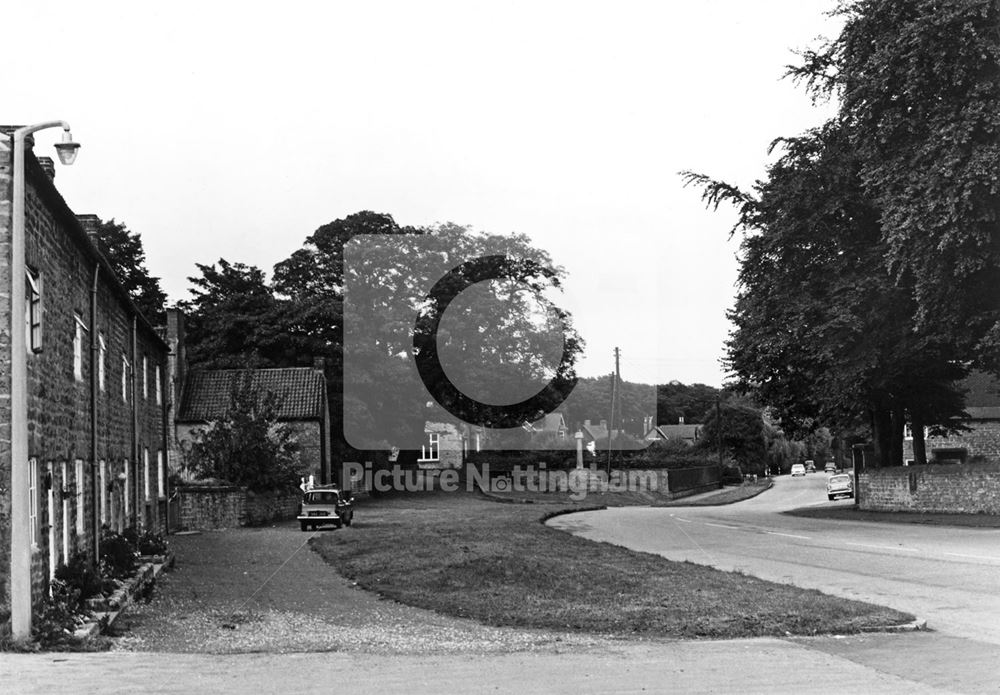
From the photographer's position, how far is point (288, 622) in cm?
1545

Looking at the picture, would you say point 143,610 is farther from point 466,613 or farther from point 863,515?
point 863,515

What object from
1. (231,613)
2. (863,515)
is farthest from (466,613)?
(863,515)

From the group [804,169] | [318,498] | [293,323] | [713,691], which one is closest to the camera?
[713,691]

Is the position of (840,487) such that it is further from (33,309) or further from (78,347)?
(33,309)

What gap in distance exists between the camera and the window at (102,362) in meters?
20.9

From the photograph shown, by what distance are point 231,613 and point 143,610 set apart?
1377mm

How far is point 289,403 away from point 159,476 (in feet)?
74.8

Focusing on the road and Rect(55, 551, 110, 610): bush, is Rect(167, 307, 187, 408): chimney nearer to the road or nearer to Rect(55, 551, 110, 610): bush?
the road

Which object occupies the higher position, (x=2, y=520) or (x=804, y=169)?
(x=804, y=169)

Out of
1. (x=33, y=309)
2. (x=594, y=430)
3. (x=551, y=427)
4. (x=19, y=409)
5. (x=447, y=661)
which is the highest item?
(x=33, y=309)

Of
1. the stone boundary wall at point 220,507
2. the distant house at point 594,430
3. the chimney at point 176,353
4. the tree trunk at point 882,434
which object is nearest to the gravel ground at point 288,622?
the stone boundary wall at point 220,507

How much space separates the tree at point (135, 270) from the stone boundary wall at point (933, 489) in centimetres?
4653

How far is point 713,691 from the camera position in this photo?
32.4ft

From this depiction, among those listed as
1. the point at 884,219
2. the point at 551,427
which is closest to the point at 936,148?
the point at 884,219
